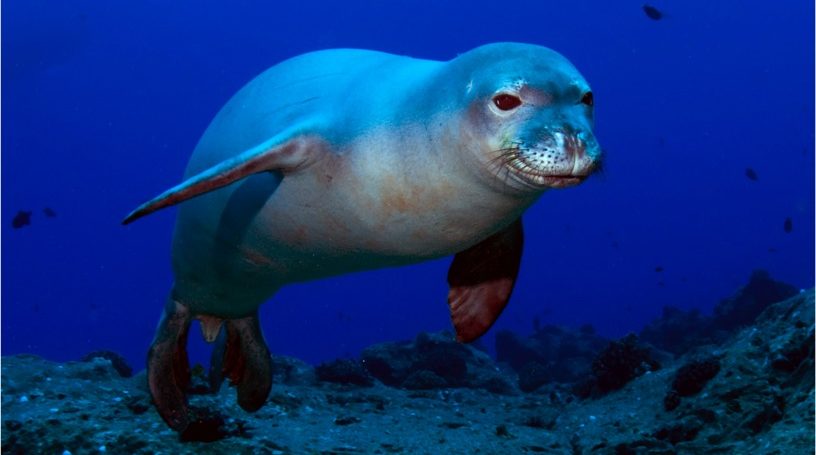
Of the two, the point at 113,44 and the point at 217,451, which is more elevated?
the point at 113,44

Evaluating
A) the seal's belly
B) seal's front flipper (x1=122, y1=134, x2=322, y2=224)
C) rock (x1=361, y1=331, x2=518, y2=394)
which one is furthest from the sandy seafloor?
rock (x1=361, y1=331, x2=518, y2=394)

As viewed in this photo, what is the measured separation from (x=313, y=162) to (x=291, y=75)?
1.18 m

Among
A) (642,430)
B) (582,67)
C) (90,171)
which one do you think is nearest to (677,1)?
(582,67)

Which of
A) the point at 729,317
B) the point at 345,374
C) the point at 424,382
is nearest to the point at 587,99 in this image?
the point at 345,374

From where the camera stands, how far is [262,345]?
20.8 feet

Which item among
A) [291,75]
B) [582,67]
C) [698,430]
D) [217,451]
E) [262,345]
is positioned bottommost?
[217,451]

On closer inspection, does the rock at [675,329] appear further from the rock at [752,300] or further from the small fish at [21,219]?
the small fish at [21,219]

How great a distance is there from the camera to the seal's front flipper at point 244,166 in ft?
13.2

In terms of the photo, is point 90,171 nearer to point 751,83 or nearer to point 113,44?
point 113,44

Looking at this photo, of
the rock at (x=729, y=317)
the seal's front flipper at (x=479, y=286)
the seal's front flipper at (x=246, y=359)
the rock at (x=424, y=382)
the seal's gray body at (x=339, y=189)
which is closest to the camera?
the seal's gray body at (x=339, y=189)

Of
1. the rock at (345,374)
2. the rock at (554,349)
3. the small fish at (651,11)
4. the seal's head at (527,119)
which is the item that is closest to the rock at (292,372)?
the rock at (345,374)

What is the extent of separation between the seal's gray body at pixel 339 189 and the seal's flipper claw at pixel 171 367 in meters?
0.47

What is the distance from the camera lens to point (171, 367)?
605cm

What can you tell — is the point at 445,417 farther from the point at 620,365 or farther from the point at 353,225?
the point at 353,225
